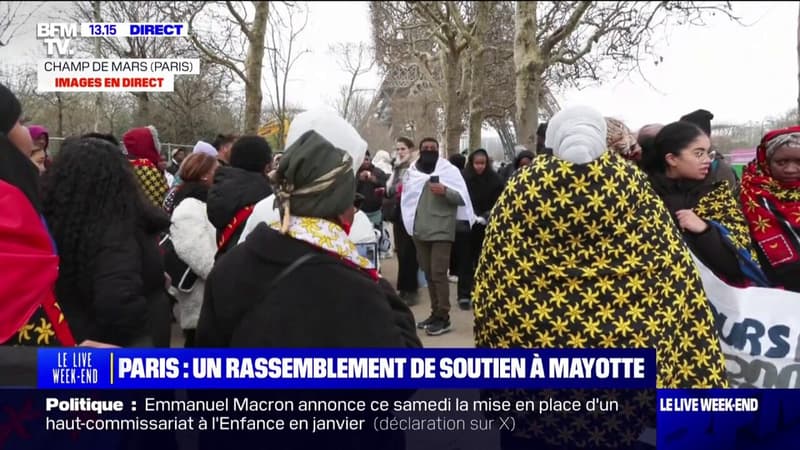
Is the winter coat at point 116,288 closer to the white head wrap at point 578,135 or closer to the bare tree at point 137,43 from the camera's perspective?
the white head wrap at point 578,135

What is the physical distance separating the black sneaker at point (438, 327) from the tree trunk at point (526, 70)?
508 centimetres

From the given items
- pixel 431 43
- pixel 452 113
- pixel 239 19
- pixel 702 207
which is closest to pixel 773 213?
pixel 702 207

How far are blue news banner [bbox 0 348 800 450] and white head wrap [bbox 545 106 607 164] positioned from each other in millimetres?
674

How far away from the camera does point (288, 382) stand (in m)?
1.90

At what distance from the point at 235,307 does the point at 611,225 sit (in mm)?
1271

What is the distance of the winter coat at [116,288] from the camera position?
239cm

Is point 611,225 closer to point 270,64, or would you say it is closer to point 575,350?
point 575,350

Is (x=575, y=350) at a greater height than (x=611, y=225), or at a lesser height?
lesser

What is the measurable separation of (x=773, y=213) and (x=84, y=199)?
8.94 ft

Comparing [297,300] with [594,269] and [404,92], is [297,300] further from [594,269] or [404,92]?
[404,92]

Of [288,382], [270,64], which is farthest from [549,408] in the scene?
[270,64]

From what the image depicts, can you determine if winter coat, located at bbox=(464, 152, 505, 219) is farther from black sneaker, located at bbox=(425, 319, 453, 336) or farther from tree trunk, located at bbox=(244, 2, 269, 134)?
tree trunk, located at bbox=(244, 2, 269, 134)

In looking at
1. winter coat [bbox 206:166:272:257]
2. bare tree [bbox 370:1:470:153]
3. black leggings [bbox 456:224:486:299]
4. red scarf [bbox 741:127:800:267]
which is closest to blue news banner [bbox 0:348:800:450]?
red scarf [bbox 741:127:800:267]

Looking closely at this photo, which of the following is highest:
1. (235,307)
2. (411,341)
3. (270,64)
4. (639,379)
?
(270,64)
